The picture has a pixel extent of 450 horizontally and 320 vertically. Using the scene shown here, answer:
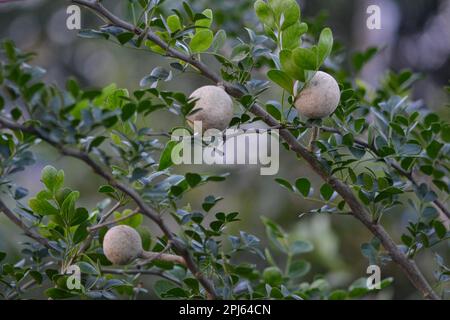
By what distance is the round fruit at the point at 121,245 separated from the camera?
2.59 feet

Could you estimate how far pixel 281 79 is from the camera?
0.77m

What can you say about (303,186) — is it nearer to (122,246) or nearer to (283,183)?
(283,183)

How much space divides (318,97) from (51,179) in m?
0.34

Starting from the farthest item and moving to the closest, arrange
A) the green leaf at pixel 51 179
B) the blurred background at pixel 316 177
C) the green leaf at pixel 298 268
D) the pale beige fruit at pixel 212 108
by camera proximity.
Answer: the blurred background at pixel 316 177 < the green leaf at pixel 298 268 < the green leaf at pixel 51 179 < the pale beige fruit at pixel 212 108

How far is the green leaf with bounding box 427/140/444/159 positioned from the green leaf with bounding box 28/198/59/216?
511 millimetres

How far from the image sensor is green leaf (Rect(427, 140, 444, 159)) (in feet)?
3.10

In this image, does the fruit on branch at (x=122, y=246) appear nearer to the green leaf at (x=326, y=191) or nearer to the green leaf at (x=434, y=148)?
the green leaf at (x=326, y=191)

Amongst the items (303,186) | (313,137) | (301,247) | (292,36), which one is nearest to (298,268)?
(301,247)

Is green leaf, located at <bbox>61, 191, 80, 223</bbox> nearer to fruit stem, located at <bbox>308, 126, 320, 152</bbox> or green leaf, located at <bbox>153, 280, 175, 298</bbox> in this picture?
green leaf, located at <bbox>153, 280, 175, 298</bbox>

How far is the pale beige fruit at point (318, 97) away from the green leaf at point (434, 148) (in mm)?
243

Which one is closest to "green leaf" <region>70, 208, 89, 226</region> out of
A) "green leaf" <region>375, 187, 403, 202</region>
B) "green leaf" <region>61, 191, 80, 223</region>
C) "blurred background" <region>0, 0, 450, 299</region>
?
"green leaf" <region>61, 191, 80, 223</region>

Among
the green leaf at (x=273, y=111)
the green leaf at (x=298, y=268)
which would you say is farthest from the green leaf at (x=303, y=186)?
the green leaf at (x=298, y=268)

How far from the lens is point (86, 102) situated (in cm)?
67
